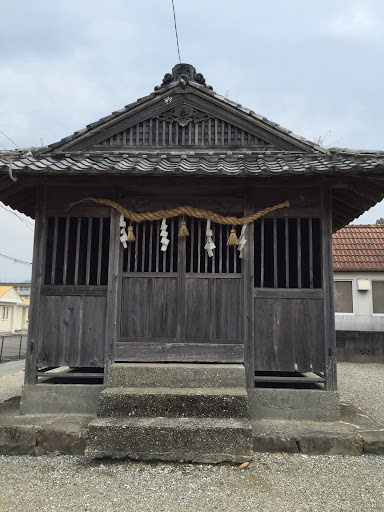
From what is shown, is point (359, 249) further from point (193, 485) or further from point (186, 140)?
point (193, 485)

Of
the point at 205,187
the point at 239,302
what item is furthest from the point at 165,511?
the point at 205,187

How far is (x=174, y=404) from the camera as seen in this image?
5113 mm

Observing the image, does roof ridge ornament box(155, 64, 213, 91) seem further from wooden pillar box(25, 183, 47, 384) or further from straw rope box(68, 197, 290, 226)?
wooden pillar box(25, 183, 47, 384)

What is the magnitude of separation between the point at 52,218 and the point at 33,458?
3642 mm

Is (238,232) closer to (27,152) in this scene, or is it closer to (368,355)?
(27,152)

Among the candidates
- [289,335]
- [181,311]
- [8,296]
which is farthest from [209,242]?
[8,296]

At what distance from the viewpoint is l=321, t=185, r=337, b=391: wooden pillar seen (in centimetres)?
579

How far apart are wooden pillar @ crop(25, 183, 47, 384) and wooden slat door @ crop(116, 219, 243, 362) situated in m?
1.32

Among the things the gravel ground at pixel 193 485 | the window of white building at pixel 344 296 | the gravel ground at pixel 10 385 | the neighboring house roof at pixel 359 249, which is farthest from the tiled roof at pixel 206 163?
the window of white building at pixel 344 296

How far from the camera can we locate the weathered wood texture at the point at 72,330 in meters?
6.03

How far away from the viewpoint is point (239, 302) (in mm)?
6074

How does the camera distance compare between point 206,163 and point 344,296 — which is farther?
point 344,296

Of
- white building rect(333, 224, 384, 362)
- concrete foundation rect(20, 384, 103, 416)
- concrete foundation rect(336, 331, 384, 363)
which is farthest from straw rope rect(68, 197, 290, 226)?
white building rect(333, 224, 384, 362)

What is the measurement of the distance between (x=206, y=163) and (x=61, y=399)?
14.0 feet
